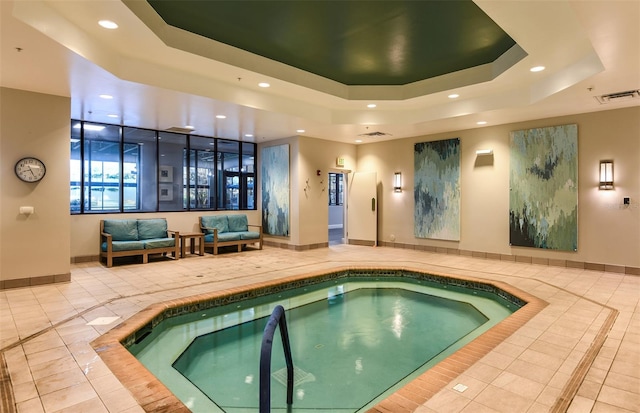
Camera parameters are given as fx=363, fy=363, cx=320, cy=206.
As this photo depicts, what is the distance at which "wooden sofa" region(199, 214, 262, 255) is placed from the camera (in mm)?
8266

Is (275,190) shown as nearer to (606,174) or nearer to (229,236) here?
(229,236)

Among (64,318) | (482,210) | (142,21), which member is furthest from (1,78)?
(482,210)

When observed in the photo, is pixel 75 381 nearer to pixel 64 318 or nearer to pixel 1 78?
pixel 64 318

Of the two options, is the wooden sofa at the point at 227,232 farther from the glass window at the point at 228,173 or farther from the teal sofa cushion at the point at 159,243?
the teal sofa cushion at the point at 159,243

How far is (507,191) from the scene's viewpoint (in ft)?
24.4

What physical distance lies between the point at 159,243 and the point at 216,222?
64.3 inches

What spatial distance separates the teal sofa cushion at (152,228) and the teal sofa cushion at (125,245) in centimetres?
48

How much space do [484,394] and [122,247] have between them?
259 inches

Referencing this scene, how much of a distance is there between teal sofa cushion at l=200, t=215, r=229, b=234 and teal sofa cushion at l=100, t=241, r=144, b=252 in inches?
67.0

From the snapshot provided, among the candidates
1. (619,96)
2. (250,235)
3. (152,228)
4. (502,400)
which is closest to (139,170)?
(152,228)

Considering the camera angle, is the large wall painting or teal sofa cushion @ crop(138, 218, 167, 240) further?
teal sofa cushion @ crop(138, 218, 167, 240)

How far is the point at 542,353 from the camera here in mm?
3061

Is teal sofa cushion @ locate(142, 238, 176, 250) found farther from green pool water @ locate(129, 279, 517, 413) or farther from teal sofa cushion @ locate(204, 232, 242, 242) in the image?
green pool water @ locate(129, 279, 517, 413)

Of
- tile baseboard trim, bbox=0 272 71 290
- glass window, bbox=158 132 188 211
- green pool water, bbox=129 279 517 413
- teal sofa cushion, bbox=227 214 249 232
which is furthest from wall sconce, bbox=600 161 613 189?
tile baseboard trim, bbox=0 272 71 290
